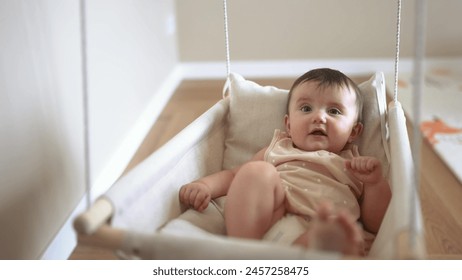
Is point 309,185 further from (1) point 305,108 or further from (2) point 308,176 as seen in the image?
(1) point 305,108

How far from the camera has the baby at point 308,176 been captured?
1.14m

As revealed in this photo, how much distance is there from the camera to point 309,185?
49.1 inches

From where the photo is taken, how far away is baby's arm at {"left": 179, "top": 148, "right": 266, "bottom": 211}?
1.27 m

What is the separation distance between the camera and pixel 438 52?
3320 mm

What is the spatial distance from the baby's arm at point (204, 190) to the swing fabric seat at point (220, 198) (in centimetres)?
2

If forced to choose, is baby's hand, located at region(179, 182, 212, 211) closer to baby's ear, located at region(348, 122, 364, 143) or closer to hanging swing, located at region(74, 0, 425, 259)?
hanging swing, located at region(74, 0, 425, 259)

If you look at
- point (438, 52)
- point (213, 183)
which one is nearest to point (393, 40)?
point (438, 52)

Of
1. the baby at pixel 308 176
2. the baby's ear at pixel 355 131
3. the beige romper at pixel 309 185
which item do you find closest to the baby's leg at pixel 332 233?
the baby at pixel 308 176

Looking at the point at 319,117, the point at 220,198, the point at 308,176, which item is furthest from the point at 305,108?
the point at 220,198

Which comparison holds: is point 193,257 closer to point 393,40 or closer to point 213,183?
point 213,183

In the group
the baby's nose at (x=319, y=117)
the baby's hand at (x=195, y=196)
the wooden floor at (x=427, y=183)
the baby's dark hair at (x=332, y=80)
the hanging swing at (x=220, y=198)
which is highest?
the baby's dark hair at (x=332, y=80)

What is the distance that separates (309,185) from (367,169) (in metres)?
0.14

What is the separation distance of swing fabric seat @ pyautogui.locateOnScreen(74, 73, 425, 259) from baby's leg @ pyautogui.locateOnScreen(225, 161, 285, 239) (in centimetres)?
7

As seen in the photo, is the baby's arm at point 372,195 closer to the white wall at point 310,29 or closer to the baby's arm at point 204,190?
the baby's arm at point 204,190
